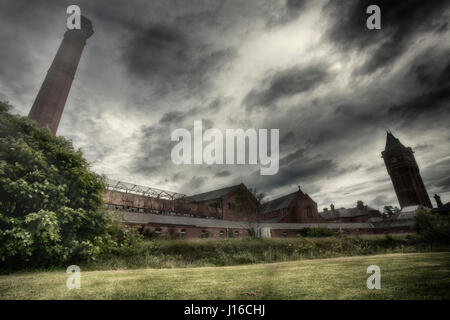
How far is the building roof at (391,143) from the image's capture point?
6188 cm

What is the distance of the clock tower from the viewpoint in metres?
57.4

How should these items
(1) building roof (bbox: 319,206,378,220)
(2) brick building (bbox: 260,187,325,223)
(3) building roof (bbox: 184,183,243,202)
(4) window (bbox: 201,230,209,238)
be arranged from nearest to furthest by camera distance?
1. (4) window (bbox: 201,230,209,238)
2. (3) building roof (bbox: 184,183,243,202)
3. (2) brick building (bbox: 260,187,325,223)
4. (1) building roof (bbox: 319,206,378,220)

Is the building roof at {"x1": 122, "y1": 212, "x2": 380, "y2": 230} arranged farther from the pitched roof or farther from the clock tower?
the clock tower

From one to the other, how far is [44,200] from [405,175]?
261 ft

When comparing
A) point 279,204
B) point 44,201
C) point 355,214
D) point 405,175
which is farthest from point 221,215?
point 405,175

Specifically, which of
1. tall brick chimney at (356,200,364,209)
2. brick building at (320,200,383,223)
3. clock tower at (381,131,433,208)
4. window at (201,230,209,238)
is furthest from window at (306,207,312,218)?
clock tower at (381,131,433,208)

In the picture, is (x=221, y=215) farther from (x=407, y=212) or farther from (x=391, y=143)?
(x=391, y=143)

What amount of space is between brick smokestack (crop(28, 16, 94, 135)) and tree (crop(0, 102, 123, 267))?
16.5m

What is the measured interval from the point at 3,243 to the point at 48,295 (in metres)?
6.02

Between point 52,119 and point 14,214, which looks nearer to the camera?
point 14,214
